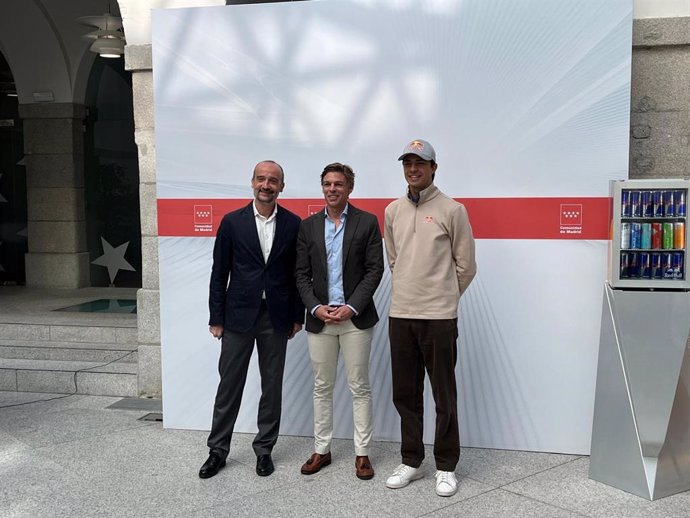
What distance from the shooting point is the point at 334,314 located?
417cm

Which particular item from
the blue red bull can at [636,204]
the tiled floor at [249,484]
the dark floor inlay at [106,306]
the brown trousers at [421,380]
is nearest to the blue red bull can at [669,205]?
the blue red bull can at [636,204]

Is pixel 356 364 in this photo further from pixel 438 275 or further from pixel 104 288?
pixel 104 288

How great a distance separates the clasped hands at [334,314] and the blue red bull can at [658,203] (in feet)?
6.04

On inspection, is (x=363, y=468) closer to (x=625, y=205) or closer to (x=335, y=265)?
(x=335, y=265)

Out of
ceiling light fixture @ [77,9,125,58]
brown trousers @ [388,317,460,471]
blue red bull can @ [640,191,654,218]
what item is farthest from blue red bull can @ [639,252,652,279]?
ceiling light fixture @ [77,9,125,58]

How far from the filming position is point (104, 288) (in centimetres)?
976

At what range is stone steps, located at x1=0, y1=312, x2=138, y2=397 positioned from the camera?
6250 millimetres

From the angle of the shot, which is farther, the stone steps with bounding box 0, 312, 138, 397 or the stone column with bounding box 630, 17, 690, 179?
the stone steps with bounding box 0, 312, 138, 397

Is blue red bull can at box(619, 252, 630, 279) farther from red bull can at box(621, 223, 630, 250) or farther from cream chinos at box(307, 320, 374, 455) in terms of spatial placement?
cream chinos at box(307, 320, 374, 455)

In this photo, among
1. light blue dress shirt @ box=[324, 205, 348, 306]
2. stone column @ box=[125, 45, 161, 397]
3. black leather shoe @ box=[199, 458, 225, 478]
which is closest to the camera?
light blue dress shirt @ box=[324, 205, 348, 306]

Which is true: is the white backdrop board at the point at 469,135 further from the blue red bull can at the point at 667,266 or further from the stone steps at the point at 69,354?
the stone steps at the point at 69,354

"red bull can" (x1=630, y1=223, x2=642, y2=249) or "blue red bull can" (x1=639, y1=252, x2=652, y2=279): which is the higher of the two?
"red bull can" (x1=630, y1=223, x2=642, y2=249)

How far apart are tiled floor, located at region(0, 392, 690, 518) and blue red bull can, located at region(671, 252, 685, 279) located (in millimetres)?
1240

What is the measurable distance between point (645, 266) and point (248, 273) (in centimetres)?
234
